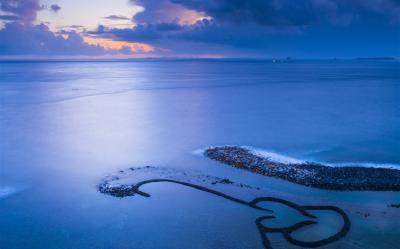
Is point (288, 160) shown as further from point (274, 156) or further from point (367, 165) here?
point (367, 165)

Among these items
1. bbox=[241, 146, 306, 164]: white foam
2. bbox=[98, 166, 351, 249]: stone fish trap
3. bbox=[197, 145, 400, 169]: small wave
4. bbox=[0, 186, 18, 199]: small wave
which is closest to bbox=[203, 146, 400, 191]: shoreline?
bbox=[241, 146, 306, 164]: white foam

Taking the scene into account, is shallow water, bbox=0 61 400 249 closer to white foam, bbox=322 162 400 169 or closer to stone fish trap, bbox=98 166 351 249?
white foam, bbox=322 162 400 169

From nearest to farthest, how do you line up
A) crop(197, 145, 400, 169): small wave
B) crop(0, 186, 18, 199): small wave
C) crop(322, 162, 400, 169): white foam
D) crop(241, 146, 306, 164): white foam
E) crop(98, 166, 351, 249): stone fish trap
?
crop(98, 166, 351, 249): stone fish trap
crop(0, 186, 18, 199): small wave
crop(322, 162, 400, 169): white foam
crop(197, 145, 400, 169): small wave
crop(241, 146, 306, 164): white foam

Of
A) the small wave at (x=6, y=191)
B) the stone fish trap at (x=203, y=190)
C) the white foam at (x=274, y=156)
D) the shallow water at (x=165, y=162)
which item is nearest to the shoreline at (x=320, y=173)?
the white foam at (x=274, y=156)

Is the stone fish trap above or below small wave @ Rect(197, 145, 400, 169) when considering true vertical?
below

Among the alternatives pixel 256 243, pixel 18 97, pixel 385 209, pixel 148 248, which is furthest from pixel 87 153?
pixel 18 97

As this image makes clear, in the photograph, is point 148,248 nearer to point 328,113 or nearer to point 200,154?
point 200,154

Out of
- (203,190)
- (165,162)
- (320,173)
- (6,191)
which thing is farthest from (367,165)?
(6,191)
